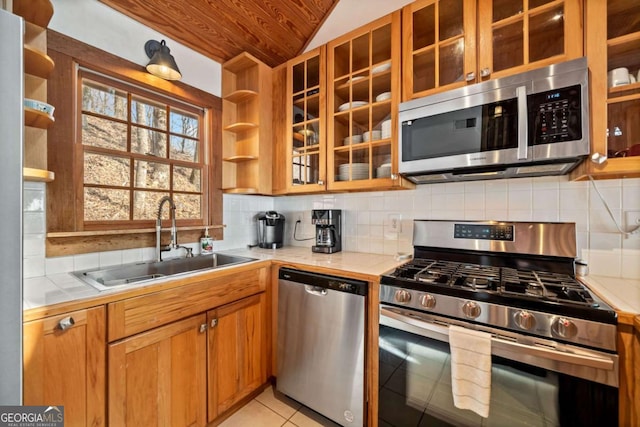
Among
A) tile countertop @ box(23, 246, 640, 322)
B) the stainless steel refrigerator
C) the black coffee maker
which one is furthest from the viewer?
the black coffee maker

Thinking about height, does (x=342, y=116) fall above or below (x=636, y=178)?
above

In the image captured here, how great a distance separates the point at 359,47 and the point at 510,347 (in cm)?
187

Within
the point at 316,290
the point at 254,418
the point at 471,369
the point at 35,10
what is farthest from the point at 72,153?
the point at 471,369

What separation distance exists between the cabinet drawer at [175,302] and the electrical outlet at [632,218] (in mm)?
1959

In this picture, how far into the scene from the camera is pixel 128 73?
1.59 meters

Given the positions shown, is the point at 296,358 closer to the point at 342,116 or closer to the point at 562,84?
the point at 342,116

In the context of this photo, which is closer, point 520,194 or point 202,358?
point 202,358

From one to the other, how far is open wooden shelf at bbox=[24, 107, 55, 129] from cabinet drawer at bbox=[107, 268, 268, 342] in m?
0.86

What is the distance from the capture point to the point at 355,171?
1.74 metres

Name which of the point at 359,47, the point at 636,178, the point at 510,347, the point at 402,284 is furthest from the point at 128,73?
the point at 636,178

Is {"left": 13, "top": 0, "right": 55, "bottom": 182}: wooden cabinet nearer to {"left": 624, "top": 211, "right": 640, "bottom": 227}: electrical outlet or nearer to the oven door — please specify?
the oven door

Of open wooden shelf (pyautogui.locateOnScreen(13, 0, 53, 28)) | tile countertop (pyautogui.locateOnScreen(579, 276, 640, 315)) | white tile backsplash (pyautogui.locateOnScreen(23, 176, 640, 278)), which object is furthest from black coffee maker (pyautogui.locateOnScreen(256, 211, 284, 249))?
tile countertop (pyautogui.locateOnScreen(579, 276, 640, 315))

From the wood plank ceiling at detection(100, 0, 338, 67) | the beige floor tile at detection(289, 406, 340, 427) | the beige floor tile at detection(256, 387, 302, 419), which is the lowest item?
the beige floor tile at detection(289, 406, 340, 427)

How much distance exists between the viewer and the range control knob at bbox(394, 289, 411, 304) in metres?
1.17
